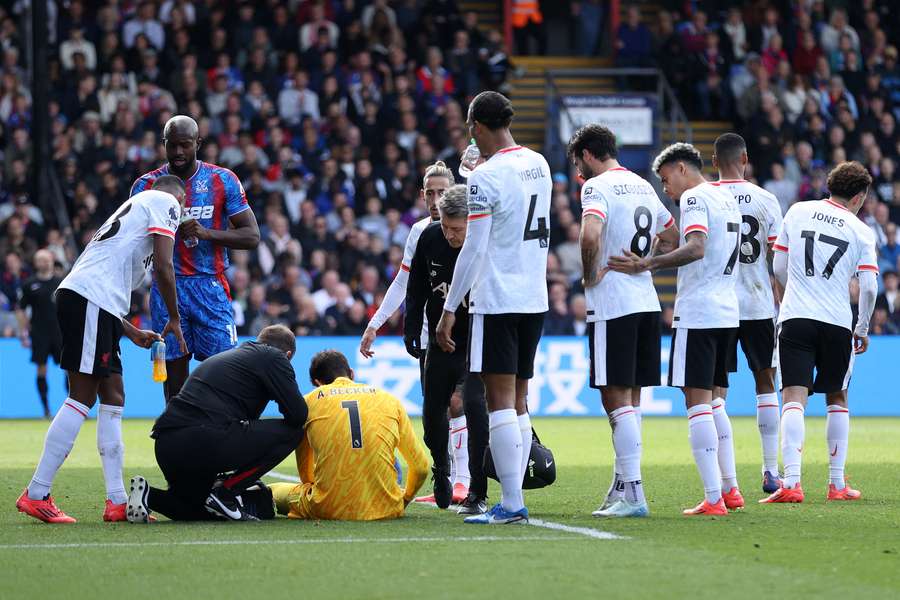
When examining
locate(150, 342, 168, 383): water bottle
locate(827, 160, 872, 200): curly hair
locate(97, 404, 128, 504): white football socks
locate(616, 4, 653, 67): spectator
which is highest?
locate(616, 4, 653, 67): spectator

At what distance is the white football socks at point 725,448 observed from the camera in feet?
30.3

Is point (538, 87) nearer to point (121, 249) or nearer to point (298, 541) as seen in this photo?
point (121, 249)

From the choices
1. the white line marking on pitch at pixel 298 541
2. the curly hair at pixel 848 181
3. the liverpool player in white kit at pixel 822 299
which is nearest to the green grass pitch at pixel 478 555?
the white line marking on pitch at pixel 298 541

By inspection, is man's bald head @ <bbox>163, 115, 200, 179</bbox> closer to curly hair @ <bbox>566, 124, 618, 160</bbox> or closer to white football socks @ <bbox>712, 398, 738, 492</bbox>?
curly hair @ <bbox>566, 124, 618, 160</bbox>

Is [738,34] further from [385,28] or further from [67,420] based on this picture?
[67,420]

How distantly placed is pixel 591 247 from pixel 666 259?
49 cm

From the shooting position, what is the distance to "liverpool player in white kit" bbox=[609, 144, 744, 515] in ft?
28.2

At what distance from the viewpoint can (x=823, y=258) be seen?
32.0 ft

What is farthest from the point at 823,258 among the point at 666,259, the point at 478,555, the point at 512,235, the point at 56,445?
the point at 56,445

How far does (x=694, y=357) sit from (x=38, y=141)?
1464 cm

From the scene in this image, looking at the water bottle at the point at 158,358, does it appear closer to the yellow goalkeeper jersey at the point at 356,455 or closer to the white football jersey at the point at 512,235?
the yellow goalkeeper jersey at the point at 356,455

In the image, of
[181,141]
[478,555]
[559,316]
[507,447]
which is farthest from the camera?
[559,316]

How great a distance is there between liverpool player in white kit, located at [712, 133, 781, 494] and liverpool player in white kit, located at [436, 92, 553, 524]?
8.08 ft

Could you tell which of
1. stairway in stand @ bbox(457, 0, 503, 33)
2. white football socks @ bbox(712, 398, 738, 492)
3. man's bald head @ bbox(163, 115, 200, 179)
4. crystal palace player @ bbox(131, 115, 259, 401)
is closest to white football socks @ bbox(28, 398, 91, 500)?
crystal palace player @ bbox(131, 115, 259, 401)
